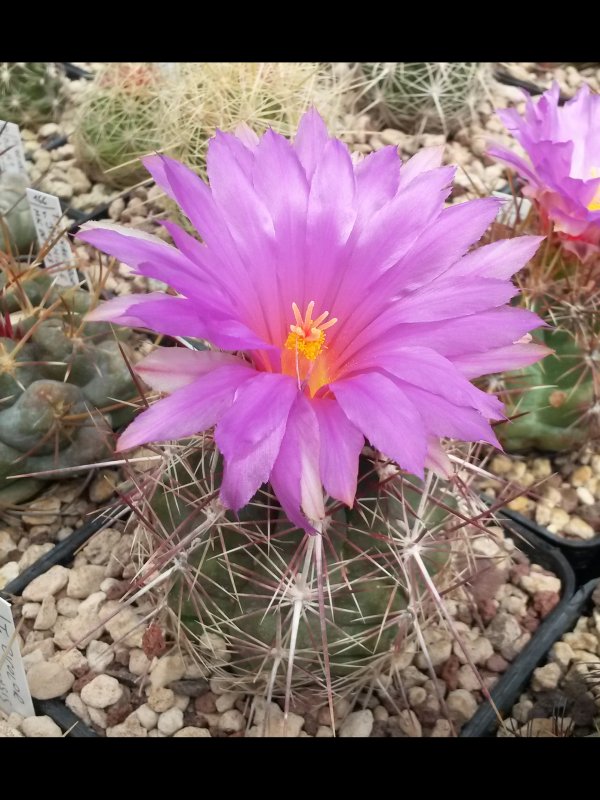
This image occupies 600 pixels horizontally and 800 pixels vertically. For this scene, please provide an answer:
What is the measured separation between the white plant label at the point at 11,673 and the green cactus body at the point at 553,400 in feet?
2.74

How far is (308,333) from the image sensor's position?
85cm

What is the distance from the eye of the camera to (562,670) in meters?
1.28

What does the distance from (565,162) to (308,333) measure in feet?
2.04

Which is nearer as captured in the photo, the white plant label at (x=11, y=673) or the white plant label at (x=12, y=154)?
the white plant label at (x=11, y=673)

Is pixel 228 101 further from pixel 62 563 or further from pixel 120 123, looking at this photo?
pixel 62 563

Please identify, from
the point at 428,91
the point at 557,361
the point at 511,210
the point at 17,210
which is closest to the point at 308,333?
the point at 557,361

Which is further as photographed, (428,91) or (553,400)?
(428,91)

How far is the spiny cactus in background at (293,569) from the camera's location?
93 cm

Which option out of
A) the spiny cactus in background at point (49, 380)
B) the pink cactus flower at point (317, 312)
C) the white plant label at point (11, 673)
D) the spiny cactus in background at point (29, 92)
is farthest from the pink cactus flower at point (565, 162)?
the spiny cactus in background at point (29, 92)

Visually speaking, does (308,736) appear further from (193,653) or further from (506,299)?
(506,299)

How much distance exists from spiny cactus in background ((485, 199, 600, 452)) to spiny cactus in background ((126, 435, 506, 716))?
0.41 meters

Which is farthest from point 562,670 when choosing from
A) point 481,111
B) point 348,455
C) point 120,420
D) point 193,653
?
point 481,111

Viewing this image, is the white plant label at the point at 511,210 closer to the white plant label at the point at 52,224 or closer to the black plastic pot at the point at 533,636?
the black plastic pot at the point at 533,636

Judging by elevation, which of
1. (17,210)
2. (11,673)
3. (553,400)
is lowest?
(11,673)
